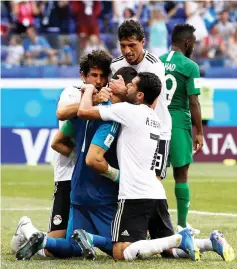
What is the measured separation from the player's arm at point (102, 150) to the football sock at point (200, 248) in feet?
2.63

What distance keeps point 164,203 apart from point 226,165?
39.0 ft

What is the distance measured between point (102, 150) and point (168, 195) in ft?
21.6

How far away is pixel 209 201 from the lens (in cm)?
1361

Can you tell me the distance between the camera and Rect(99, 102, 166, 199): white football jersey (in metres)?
7.74

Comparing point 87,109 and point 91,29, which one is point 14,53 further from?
point 87,109

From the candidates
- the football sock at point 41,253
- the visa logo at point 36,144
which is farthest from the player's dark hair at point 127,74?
the visa logo at point 36,144

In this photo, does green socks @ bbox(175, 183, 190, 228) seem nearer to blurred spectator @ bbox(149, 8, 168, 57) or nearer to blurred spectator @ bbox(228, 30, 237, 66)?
blurred spectator @ bbox(149, 8, 168, 57)

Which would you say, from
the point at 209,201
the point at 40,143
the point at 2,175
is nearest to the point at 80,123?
the point at 209,201

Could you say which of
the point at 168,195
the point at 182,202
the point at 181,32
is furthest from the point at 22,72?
the point at 182,202

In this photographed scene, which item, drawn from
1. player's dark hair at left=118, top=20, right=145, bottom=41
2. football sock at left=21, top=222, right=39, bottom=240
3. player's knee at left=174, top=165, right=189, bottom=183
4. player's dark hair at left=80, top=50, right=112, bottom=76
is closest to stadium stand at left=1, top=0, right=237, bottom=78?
player's knee at left=174, top=165, right=189, bottom=183

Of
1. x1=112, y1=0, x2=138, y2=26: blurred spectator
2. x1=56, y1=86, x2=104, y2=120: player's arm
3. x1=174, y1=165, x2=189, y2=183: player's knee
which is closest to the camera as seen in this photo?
x1=56, y1=86, x2=104, y2=120: player's arm

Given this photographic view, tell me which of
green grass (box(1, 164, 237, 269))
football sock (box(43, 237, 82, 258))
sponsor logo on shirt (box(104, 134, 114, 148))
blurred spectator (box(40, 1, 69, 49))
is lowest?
green grass (box(1, 164, 237, 269))

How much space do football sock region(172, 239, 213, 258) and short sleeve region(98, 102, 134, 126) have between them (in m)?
1.17

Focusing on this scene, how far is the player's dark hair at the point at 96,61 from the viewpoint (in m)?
8.07
